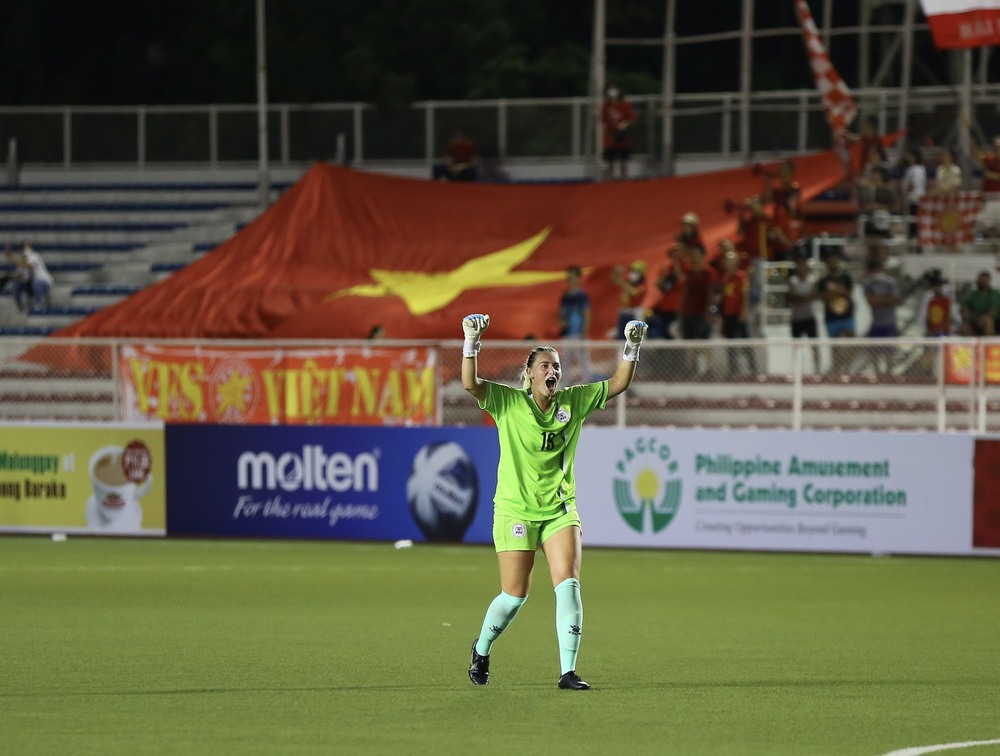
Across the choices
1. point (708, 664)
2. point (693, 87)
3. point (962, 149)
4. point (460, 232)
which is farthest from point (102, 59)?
point (708, 664)

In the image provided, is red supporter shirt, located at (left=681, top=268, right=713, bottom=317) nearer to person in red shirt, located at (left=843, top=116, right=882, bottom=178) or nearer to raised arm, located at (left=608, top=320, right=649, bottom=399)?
person in red shirt, located at (left=843, top=116, right=882, bottom=178)

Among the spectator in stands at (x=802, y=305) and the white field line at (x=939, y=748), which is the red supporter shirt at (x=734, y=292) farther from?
the white field line at (x=939, y=748)

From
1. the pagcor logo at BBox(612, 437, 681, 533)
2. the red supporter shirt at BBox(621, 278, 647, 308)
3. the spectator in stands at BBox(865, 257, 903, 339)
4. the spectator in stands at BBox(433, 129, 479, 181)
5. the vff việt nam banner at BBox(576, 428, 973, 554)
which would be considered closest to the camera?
the vff việt nam banner at BBox(576, 428, 973, 554)

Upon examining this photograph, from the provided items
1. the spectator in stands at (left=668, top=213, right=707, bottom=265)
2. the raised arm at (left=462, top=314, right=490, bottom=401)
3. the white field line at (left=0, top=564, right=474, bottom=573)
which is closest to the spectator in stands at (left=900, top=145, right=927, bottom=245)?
the spectator in stands at (left=668, top=213, right=707, bottom=265)

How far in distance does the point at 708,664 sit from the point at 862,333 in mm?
13622

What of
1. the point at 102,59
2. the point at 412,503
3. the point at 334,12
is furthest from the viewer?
the point at 102,59

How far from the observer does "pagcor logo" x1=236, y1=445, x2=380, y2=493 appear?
20.5 meters

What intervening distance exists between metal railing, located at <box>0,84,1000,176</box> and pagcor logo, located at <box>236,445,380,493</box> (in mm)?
12796

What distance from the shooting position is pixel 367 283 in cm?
2762

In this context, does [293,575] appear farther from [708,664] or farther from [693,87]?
[693,87]

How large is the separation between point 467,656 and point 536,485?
2.08 metres

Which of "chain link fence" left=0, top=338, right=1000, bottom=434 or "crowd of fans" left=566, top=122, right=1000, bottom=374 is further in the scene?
"crowd of fans" left=566, top=122, right=1000, bottom=374

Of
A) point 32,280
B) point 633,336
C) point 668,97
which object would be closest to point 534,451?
point 633,336

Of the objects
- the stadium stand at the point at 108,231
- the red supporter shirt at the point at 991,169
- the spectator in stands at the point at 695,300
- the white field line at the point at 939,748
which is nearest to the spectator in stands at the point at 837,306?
the spectator in stands at the point at 695,300
